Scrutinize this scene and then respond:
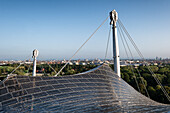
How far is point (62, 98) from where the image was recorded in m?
7.54

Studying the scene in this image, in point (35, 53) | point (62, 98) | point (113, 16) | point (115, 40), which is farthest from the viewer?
point (35, 53)

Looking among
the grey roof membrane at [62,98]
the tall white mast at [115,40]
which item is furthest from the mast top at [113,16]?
the grey roof membrane at [62,98]

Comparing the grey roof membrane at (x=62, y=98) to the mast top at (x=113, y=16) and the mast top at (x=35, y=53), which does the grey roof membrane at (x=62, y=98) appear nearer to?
the mast top at (x=113, y=16)

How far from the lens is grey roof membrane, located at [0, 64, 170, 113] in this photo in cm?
605

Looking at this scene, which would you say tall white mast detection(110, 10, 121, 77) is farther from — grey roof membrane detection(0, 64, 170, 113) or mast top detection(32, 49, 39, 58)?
mast top detection(32, 49, 39, 58)

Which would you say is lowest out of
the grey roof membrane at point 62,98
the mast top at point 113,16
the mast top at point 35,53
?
the grey roof membrane at point 62,98

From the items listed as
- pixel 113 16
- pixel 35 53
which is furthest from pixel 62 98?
pixel 35 53

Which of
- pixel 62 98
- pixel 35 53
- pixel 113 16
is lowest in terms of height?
pixel 62 98

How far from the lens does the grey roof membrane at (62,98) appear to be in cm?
605

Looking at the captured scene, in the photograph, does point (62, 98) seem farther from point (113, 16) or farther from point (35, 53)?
point (35, 53)

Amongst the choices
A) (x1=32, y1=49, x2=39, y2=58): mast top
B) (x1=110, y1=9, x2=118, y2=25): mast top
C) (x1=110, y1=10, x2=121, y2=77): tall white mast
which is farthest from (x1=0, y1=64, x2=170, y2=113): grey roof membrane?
(x1=32, y1=49, x2=39, y2=58): mast top

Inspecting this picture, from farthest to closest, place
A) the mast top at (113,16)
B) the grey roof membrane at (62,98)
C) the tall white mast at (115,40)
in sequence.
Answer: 1. the mast top at (113,16)
2. the tall white mast at (115,40)
3. the grey roof membrane at (62,98)

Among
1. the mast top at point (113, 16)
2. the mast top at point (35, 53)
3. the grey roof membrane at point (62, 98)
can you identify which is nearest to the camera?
the grey roof membrane at point (62, 98)

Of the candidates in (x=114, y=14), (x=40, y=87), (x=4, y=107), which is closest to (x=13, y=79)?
(x=40, y=87)
